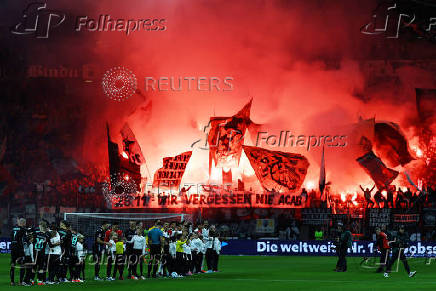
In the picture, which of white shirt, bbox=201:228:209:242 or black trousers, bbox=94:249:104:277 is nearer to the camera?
black trousers, bbox=94:249:104:277

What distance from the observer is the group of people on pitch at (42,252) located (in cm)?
2739

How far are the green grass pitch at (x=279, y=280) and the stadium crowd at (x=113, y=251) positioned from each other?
0.84 metres

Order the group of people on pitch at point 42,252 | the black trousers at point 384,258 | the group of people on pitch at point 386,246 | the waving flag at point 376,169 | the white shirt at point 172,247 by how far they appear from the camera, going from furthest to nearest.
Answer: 1. the waving flag at point 376,169
2. the black trousers at point 384,258
3. the group of people on pitch at point 386,246
4. the white shirt at point 172,247
5. the group of people on pitch at point 42,252

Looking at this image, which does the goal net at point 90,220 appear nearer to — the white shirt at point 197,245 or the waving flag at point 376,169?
the waving flag at point 376,169

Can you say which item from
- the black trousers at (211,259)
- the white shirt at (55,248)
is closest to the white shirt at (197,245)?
the black trousers at (211,259)

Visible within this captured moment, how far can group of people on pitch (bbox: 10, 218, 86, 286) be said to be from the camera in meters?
27.4

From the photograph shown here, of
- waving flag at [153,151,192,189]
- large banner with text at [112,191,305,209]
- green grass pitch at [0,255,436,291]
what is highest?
waving flag at [153,151,192,189]

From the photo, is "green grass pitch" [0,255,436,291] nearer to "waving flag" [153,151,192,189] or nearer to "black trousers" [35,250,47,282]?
"black trousers" [35,250,47,282]

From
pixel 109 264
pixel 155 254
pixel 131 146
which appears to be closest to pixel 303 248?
pixel 155 254

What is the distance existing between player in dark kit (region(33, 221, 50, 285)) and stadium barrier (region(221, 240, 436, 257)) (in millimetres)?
25452

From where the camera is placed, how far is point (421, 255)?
5159 cm

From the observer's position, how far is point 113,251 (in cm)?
3175

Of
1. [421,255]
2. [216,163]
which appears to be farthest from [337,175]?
[421,255]

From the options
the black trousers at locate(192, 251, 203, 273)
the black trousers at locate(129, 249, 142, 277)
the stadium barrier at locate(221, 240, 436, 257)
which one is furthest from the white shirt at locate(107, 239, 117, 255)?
the stadium barrier at locate(221, 240, 436, 257)
